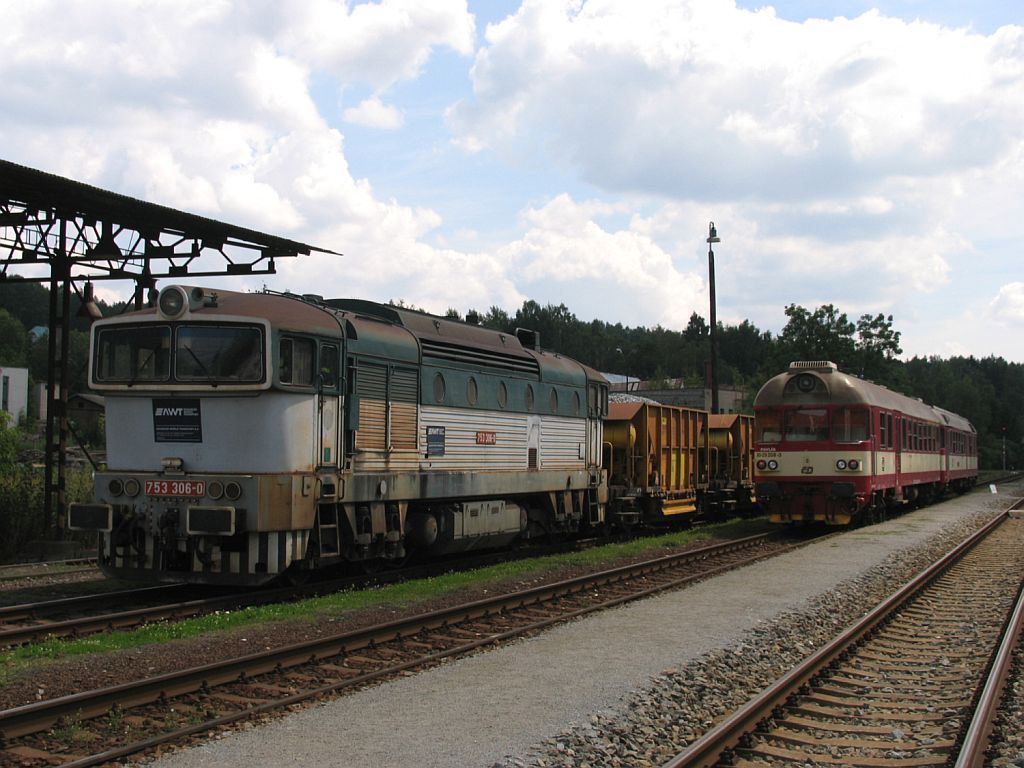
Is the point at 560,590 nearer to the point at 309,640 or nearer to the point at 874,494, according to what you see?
the point at 309,640

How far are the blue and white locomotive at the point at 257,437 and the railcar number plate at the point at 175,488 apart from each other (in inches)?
0.7

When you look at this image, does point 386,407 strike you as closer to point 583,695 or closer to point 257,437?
point 257,437

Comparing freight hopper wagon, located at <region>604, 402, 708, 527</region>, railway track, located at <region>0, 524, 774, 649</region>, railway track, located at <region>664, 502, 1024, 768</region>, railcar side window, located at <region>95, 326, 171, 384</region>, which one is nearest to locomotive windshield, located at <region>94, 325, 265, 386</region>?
railcar side window, located at <region>95, 326, 171, 384</region>

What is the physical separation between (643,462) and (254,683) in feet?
52.5

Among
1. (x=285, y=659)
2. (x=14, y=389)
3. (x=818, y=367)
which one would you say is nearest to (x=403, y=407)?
(x=285, y=659)

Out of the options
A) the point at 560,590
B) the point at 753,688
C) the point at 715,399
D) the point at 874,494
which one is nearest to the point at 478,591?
the point at 560,590

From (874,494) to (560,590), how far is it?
1440 cm

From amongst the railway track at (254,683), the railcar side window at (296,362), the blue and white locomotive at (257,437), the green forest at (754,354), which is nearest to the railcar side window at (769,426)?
the railway track at (254,683)

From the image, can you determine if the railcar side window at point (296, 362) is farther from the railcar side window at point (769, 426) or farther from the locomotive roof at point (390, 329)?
the railcar side window at point (769, 426)

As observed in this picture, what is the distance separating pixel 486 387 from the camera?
17297mm

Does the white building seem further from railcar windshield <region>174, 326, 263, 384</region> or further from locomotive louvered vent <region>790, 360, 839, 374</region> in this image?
railcar windshield <region>174, 326, 263, 384</region>

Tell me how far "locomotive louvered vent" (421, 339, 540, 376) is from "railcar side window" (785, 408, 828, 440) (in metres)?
8.57

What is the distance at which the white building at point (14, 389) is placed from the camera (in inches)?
3519

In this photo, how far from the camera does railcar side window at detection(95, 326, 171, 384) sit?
511 inches
